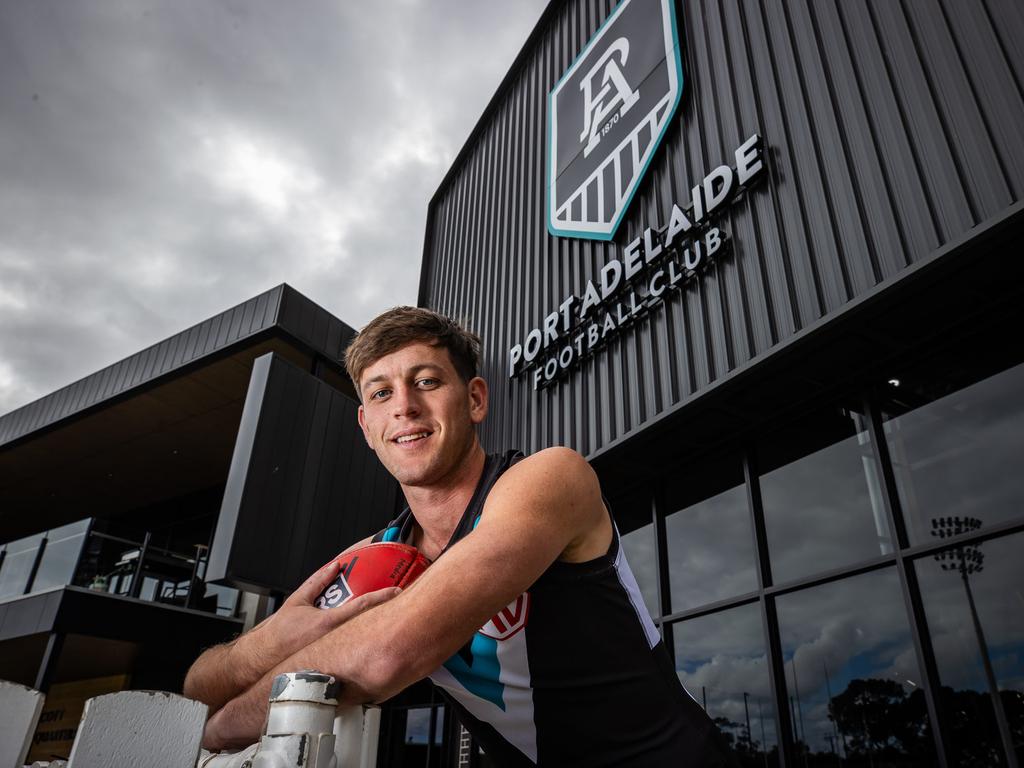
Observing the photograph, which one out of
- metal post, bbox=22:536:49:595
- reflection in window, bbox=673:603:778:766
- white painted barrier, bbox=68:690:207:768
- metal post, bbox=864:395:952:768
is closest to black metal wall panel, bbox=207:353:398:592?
metal post, bbox=22:536:49:595

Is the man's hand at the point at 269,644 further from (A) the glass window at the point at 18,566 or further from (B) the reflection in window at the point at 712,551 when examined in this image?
(A) the glass window at the point at 18,566

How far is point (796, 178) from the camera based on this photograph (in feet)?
18.9

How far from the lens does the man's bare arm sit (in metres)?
1.27

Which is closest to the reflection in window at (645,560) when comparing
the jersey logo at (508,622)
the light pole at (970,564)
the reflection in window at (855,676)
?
the reflection in window at (855,676)

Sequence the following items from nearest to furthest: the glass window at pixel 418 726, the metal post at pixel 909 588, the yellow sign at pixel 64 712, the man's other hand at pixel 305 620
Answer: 1. the man's other hand at pixel 305 620
2. the metal post at pixel 909 588
3. the glass window at pixel 418 726
4. the yellow sign at pixel 64 712

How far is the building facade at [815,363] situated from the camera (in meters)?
4.54

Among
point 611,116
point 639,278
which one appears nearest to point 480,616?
point 639,278

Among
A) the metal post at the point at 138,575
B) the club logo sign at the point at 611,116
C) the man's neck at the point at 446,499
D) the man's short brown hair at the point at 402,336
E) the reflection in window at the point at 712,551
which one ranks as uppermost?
the club logo sign at the point at 611,116

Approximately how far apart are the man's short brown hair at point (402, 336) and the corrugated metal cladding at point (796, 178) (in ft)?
11.7

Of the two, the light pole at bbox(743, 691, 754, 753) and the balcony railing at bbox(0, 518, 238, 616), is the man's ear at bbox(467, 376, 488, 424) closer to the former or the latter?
the light pole at bbox(743, 691, 754, 753)

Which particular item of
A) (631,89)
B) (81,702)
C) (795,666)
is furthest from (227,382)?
(795,666)

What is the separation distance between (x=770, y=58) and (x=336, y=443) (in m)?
8.63

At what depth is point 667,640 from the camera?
22.6ft

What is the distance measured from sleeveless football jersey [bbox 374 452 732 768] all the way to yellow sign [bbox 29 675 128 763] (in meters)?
15.1
